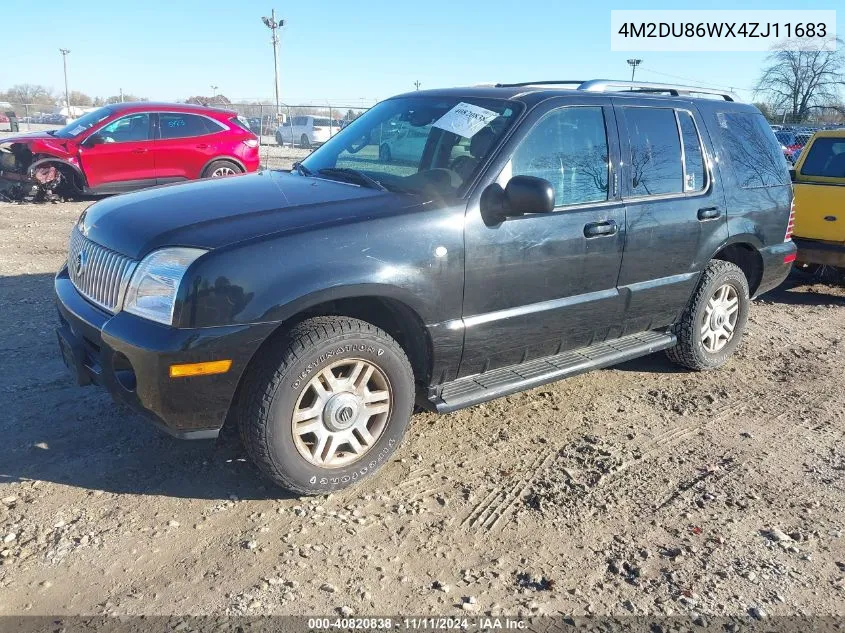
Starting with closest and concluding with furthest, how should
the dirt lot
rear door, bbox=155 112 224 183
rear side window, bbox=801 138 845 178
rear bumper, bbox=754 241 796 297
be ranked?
the dirt lot < rear bumper, bbox=754 241 796 297 < rear side window, bbox=801 138 845 178 < rear door, bbox=155 112 224 183

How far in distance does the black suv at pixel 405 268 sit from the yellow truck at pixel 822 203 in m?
3.02

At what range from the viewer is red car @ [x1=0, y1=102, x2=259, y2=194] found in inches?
452

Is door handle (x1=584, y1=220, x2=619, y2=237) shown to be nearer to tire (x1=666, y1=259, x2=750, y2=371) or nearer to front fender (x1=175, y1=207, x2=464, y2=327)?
front fender (x1=175, y1=207, x2=464, y2=327)

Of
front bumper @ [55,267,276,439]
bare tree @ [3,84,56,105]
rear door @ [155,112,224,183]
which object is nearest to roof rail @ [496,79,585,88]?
front bumper @ [55,267,276,439]

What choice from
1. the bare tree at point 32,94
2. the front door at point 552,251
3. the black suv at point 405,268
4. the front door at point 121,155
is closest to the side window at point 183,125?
the front door at point 121,155

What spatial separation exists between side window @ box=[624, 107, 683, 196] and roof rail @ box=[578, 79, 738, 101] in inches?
8.4

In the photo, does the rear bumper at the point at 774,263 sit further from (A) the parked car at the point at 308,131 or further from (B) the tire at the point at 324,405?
(A) the parked car at the point at 308,131

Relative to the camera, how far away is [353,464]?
3412mm

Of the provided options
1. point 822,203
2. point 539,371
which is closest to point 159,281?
point 539,371

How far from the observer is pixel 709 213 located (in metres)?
4.71

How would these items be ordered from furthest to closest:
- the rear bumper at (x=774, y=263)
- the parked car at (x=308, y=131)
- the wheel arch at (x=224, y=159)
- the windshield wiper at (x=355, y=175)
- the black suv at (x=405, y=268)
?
the parked car at (x=308, y=131)
the wheel arch at (x=224, y=159)
the rear bumper at (x=774, y=263)
the windshield wiper at (x=355, y=175)
the black suv at (x=405, y=268)

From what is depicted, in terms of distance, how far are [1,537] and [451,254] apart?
2.35m

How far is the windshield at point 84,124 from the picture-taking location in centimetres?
1158

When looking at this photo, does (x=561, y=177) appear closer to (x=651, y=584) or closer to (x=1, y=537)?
(x=651, y=584)
